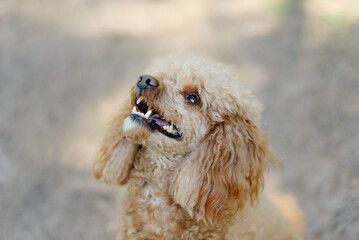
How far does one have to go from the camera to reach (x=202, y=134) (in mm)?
2293

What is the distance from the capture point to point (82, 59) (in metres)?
5.07

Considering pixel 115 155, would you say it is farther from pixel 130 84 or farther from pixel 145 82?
pixel 130 84

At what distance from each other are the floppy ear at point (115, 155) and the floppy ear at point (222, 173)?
40 centimetres

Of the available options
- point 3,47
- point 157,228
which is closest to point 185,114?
point 157,228

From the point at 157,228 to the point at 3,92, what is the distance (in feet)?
11.2

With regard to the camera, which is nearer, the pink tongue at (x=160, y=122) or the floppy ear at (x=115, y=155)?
the pink tongue at (x=160, y=122)

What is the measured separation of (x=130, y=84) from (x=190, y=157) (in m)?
2.98

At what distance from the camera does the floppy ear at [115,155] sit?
2432mm

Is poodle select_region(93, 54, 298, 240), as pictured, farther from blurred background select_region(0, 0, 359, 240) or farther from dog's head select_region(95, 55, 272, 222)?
blurred background select_region(0, 0, 359, 240)

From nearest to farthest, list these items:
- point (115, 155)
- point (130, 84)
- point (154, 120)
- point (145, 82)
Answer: point (145, 82) < point (154, 120) < point (115, 155) < point (130, 84)

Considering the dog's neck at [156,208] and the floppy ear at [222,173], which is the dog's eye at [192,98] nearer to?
the floppy ear at [222,173]

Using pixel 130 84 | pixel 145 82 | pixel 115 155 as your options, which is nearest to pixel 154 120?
pixel 145 82

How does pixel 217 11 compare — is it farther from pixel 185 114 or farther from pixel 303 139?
pixel 185 114

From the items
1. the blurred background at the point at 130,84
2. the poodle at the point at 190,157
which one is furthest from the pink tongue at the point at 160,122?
the blurred background at the point at 130,84
